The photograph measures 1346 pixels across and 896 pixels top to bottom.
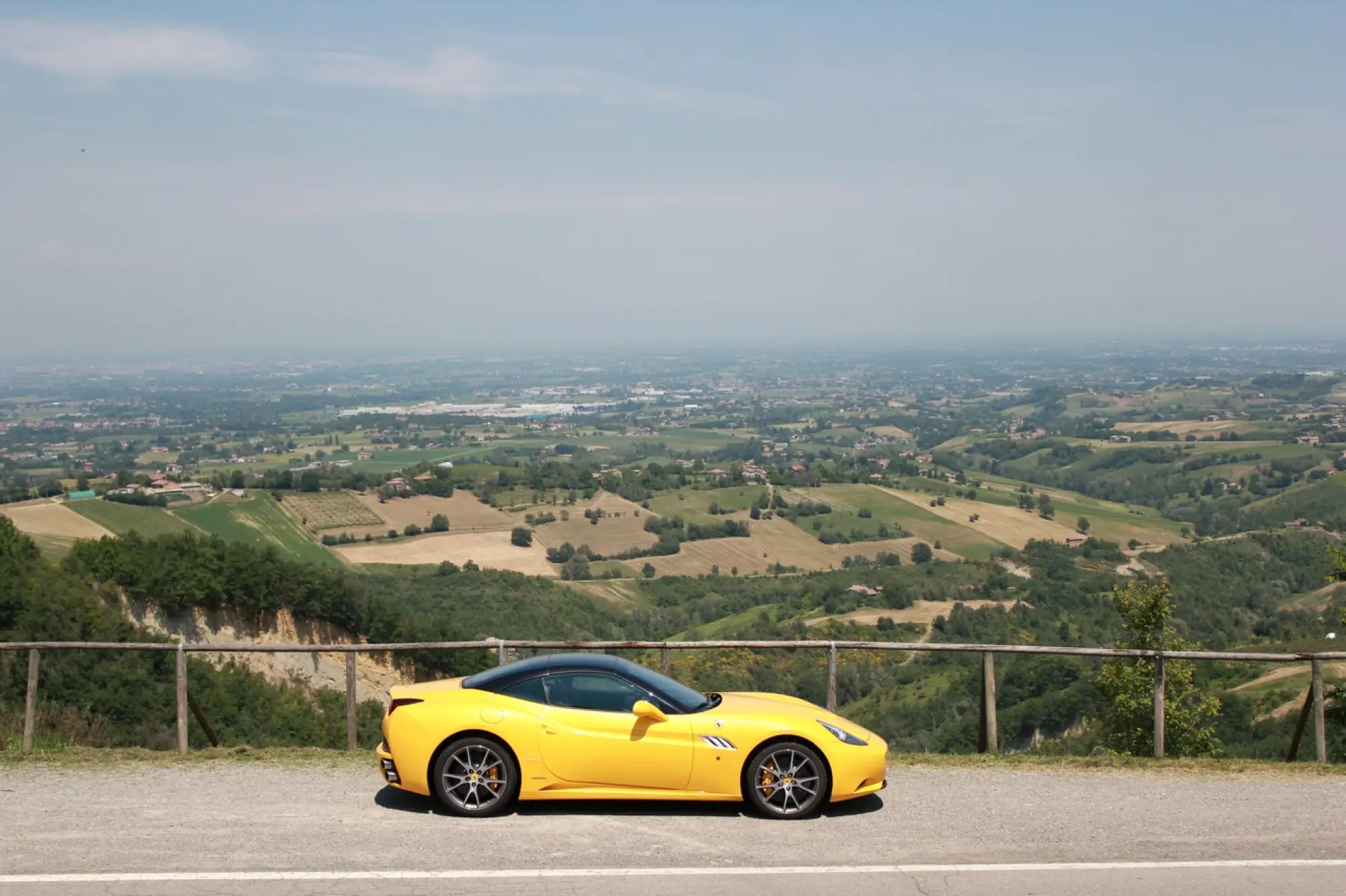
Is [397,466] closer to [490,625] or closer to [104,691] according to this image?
[490,625]

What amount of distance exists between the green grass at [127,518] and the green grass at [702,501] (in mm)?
37974

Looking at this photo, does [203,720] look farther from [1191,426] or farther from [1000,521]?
[1191,426]

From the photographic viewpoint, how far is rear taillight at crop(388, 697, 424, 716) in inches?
319

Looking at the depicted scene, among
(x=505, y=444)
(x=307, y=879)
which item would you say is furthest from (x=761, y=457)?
(x=307, y=879)

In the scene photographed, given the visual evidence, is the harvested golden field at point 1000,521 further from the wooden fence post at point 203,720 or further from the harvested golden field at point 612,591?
the wooden fence post at point 203,720

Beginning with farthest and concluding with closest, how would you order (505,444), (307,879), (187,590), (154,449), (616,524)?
(505,444) → (154,449) → (616,524) → (187,590) → (307,879)

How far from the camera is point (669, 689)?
837cm

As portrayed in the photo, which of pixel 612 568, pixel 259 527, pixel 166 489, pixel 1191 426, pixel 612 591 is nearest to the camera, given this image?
pixel 612 591

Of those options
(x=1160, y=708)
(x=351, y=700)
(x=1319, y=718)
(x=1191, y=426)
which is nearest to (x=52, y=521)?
(x=351, y=700)

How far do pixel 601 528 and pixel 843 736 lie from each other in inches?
2885

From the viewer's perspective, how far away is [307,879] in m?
6.57

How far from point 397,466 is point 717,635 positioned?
68.9 metres

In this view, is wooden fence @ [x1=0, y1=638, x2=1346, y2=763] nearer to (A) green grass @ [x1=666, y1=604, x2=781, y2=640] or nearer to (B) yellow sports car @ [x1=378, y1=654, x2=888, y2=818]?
(B) yellow sports car @ [x1=378, y1=654, x2=888, y2=818]

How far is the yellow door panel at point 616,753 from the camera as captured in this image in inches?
310
